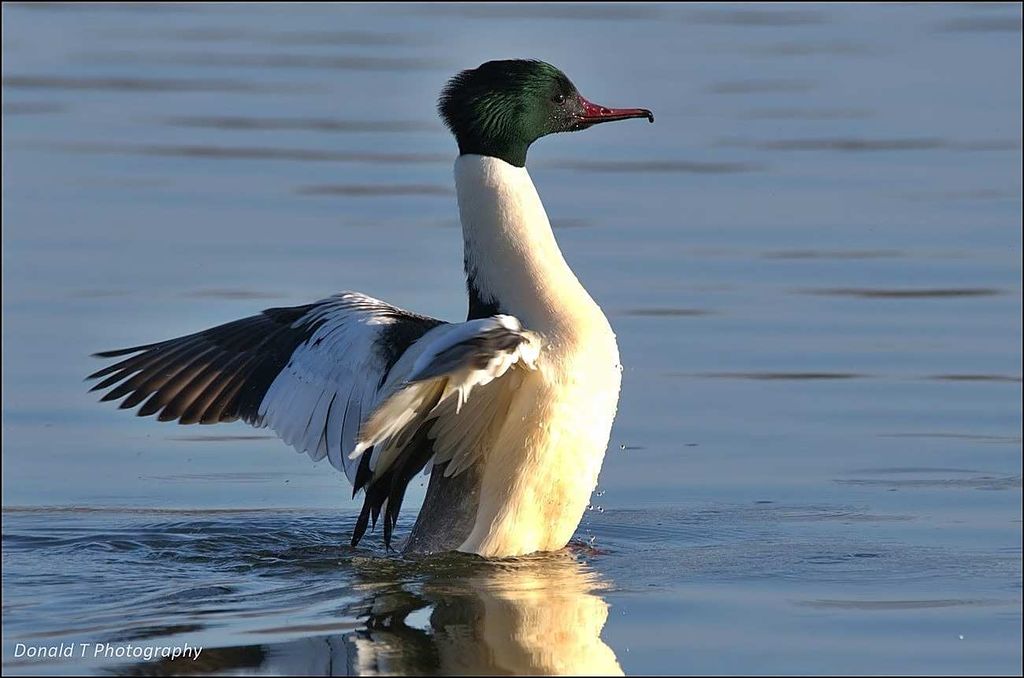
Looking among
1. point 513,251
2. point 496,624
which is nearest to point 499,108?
point 513,251

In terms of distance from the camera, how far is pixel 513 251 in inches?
355

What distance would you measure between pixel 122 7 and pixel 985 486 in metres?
18.8

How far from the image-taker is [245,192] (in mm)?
16016

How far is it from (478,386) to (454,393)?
0.11 meters

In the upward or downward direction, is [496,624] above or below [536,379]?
below

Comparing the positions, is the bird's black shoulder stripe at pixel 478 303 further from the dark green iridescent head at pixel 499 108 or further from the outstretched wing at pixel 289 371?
the dark green iridescent head at pixel 499 108

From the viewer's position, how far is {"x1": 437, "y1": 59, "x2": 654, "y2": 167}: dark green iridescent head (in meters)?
9.33

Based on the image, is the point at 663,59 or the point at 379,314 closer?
the point at 379,314

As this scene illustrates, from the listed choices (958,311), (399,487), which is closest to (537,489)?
(399,487)

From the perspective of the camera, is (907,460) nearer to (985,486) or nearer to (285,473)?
(985,486)

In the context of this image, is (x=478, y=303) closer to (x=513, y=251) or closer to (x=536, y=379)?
(x=513, y=251)

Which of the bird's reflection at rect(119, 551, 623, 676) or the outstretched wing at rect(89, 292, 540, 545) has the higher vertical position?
the outstretched wing at rect(89, 292, 540, 545)

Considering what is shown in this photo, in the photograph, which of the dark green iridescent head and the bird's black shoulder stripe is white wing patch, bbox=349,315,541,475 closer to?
the bird's black shoulder stripe

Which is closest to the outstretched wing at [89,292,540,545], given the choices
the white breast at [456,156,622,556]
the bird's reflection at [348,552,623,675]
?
the white breast at [456,156,622,556]
